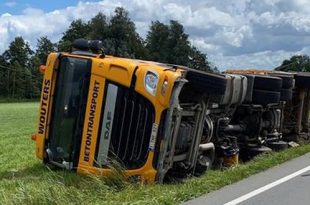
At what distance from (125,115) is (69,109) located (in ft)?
3.07

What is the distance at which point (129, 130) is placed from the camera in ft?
28.0

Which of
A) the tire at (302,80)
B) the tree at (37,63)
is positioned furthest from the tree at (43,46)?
the tire at (302,80)

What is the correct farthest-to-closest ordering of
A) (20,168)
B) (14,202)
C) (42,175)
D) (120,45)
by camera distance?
(120,45) < (20,168) < (42,175) < (14,202)

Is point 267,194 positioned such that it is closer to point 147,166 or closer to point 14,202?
point 147,166

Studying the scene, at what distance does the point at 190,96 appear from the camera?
916 centimetres

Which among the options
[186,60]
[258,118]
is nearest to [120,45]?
[186,60]

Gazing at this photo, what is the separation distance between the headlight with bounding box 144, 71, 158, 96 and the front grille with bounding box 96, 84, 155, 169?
0.21m

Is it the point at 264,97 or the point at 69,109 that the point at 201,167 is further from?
the point at 264,97

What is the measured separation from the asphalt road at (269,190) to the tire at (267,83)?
2.01 metres

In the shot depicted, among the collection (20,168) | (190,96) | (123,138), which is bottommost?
(20,168)

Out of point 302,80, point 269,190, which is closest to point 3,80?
point 302,80

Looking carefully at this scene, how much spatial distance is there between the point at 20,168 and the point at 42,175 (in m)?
1.45

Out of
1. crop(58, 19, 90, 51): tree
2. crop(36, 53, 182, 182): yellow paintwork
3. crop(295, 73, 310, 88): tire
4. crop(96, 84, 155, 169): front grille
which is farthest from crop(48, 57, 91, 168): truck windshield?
crop(58, 19, 90, 51): tree

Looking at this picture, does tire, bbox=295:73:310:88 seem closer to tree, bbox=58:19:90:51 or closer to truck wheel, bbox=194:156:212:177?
truck wheel, bbox=194:156:212:177
